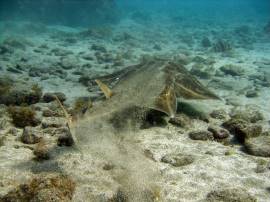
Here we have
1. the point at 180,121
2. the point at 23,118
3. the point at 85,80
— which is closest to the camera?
the point at 23,118

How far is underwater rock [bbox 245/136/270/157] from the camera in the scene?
21.9ft

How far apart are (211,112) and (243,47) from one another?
1638 centimetres

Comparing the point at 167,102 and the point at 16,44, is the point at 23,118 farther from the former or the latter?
the point at 16,44

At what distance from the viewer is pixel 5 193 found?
5016 mm

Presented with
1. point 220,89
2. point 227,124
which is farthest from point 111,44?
point 227,124

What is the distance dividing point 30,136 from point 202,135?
155 inches

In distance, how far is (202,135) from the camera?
293 inches

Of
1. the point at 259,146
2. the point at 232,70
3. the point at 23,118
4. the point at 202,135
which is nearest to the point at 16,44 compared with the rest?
the point at 232,70

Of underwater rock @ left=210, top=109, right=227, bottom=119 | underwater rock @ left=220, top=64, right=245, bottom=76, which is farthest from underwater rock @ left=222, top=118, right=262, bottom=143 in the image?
underwater rock @ left=220, top=64, right=245, bottom=76

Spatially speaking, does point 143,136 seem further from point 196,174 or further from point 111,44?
point 111,44

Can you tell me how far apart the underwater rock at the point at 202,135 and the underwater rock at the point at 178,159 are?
1055mm

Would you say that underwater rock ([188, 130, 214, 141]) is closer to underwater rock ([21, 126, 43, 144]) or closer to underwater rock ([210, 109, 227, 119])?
underwater rock ([210, 109, 227, 119])

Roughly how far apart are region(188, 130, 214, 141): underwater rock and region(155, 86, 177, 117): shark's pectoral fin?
0.76m

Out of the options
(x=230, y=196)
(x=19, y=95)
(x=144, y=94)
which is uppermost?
(x=144, y=94)
